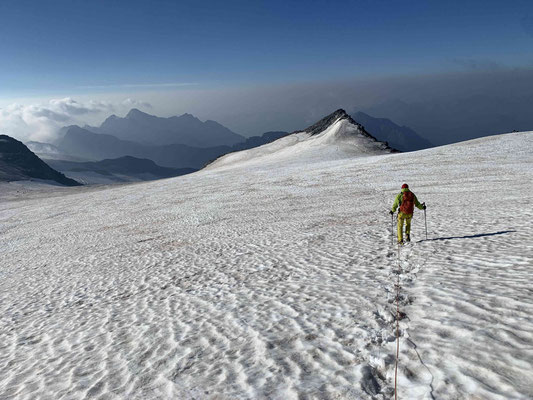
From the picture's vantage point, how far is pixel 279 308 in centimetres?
955

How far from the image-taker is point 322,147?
76.8 m

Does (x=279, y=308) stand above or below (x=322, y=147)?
below

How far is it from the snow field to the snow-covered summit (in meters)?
45.9

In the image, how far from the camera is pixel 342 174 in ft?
145

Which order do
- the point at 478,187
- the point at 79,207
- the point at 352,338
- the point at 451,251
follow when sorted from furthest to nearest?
the point at 79,207, the point at 478,187, the point at 451,251, the point at 352,338

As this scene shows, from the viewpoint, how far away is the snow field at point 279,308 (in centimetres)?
608

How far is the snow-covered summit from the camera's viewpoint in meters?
71.4

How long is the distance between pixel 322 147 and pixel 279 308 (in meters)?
69.8

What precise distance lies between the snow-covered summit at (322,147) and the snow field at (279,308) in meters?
45.9

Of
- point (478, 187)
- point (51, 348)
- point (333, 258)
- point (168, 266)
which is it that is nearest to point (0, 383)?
point (51, 348)

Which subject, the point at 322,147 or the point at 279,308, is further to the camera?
the point at 322,147

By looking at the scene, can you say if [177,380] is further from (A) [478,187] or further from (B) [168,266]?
(A) [478,187]

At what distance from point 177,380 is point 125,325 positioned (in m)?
4.05

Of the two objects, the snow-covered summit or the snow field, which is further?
the snow-covered summit
